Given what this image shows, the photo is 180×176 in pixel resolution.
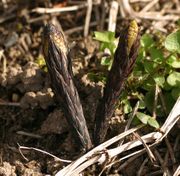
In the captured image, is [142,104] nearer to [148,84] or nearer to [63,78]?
[148,84]

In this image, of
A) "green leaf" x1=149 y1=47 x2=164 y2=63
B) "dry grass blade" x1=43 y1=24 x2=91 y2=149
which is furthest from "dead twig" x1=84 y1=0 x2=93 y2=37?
"dry grass blade" x1=43 y1=24 x2=91 y2=149

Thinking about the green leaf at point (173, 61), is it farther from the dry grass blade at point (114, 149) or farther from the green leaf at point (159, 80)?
the dry grass blade at point (114, 149)

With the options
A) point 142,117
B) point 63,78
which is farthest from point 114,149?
point 63,78

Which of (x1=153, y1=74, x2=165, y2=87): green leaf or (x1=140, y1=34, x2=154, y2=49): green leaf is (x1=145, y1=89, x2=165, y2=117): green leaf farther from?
(x1=140, y1=34, x2=154, y2=49): green leaf

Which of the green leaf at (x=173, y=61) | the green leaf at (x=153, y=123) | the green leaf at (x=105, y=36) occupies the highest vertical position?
the green leaf at (x=105, y=36)

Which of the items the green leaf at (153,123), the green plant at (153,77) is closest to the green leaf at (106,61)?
the green plant at (153,77)

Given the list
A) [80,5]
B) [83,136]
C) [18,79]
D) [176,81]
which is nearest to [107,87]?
[83,136]

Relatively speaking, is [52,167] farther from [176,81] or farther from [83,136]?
[176,81]
